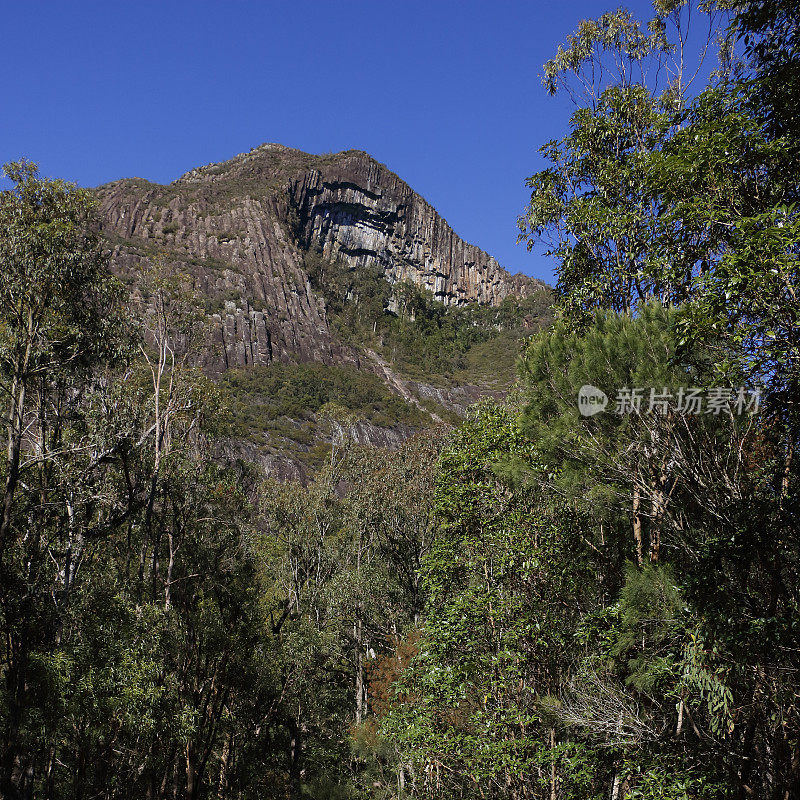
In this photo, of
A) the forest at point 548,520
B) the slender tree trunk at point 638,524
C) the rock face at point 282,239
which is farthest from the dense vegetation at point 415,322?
the slender tree trunk at point 638,524

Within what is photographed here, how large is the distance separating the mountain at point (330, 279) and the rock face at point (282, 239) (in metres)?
0.35

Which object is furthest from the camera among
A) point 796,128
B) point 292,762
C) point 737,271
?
point 292,762

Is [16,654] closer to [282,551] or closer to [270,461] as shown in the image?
[282,551]

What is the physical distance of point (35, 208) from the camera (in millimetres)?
11289

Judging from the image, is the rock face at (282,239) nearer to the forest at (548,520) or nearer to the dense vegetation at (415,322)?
the dense vegetation at (415,322)

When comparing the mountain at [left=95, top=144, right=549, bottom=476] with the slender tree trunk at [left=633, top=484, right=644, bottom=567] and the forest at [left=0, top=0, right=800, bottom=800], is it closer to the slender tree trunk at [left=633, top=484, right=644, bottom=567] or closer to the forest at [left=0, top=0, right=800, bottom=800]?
the forest at [left=0, top=0, right=800, bottom=800]

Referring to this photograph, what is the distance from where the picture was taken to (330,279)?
13425 centimetres

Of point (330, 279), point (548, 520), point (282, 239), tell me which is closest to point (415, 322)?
point (330, 279)

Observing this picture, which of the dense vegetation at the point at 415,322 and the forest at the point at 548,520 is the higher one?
the dense vegetation at the point at 415,322

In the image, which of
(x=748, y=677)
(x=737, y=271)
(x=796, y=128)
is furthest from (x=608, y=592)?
(x=796, y=128)

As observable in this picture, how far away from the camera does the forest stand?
5219 millimetres

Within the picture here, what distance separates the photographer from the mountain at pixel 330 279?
9238 centimetres

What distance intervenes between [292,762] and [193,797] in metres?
7.85

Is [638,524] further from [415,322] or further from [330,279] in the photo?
[330,279]
